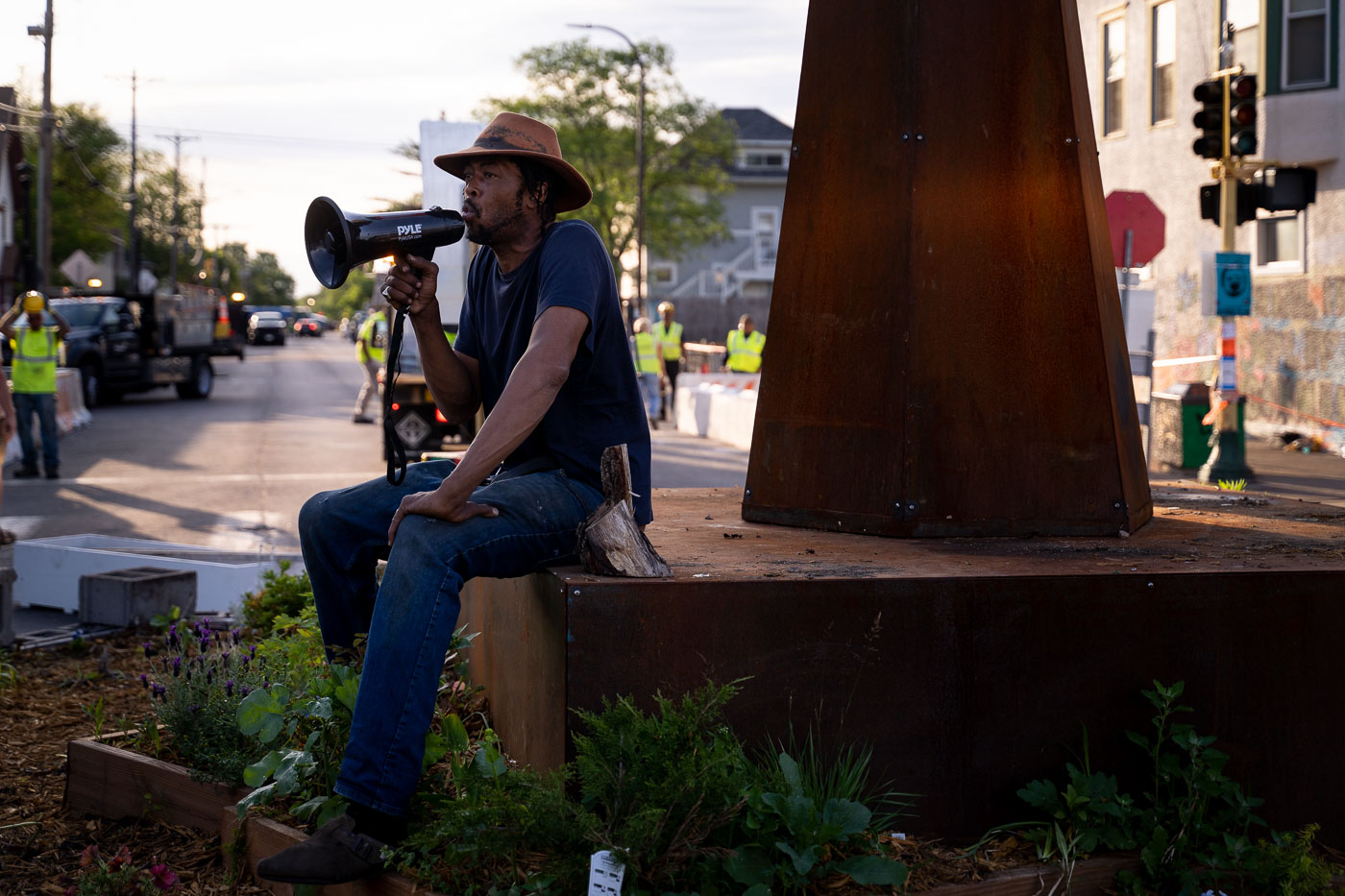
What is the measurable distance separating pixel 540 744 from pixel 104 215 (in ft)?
214

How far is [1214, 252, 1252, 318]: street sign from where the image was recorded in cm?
1407

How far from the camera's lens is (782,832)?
3.15 m

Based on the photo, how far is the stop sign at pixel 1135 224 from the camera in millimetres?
15203

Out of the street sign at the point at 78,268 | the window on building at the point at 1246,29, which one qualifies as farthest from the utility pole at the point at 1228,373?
the street sign at the point at 78,268

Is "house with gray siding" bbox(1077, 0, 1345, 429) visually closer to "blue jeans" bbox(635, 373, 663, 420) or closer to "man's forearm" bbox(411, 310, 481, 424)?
"blue jeans" bbox(635, 373, 663, 420)

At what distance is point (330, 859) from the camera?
317 cm

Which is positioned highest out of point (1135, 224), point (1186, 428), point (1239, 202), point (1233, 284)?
point (1239, 202)

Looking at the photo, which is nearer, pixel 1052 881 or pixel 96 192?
pixel 1052 881

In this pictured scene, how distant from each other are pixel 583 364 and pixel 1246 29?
746 inches

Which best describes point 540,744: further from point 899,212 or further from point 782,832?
point 899,212

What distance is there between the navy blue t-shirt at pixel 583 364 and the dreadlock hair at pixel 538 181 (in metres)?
0.13

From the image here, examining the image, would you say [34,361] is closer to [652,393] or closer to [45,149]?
[652,393]

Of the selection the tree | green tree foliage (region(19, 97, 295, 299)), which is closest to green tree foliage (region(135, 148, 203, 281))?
green tree foliage (region(19, 97, 295, 299))

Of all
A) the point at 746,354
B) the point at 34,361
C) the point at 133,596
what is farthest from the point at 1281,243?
the point at 133,596
